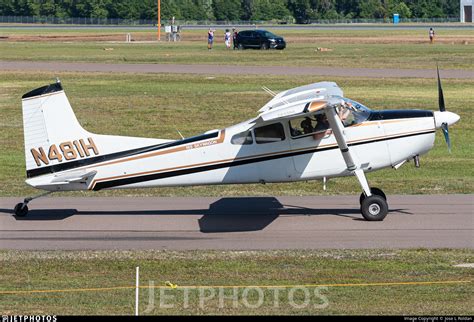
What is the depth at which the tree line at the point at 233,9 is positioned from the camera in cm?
13850

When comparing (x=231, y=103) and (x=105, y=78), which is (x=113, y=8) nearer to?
(x=105, y=78)

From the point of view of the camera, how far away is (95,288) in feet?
41.0

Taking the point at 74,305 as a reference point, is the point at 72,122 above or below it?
above

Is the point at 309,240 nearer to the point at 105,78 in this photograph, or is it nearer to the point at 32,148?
the point at 32,148

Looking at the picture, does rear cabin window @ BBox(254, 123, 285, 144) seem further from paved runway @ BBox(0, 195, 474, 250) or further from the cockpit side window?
paved runway @ BBox(0, 195, 474, 250)

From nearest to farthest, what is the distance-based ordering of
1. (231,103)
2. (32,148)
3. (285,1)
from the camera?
(32,148), (231,103), (285,1)

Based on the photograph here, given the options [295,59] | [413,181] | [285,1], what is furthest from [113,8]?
[413,181]

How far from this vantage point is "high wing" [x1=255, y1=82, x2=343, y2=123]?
50.3 feet

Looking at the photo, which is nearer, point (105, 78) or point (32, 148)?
point (32, 148)

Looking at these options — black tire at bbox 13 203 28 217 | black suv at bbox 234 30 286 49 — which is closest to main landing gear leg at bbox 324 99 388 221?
black tire at bbox 13 203 28 217

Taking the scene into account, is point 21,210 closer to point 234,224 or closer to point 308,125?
point 234,224

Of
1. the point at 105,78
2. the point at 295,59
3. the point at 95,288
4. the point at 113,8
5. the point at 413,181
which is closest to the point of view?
the point at 95,288

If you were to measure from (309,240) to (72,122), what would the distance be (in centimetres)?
490

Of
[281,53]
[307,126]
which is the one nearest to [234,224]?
[307,126]
